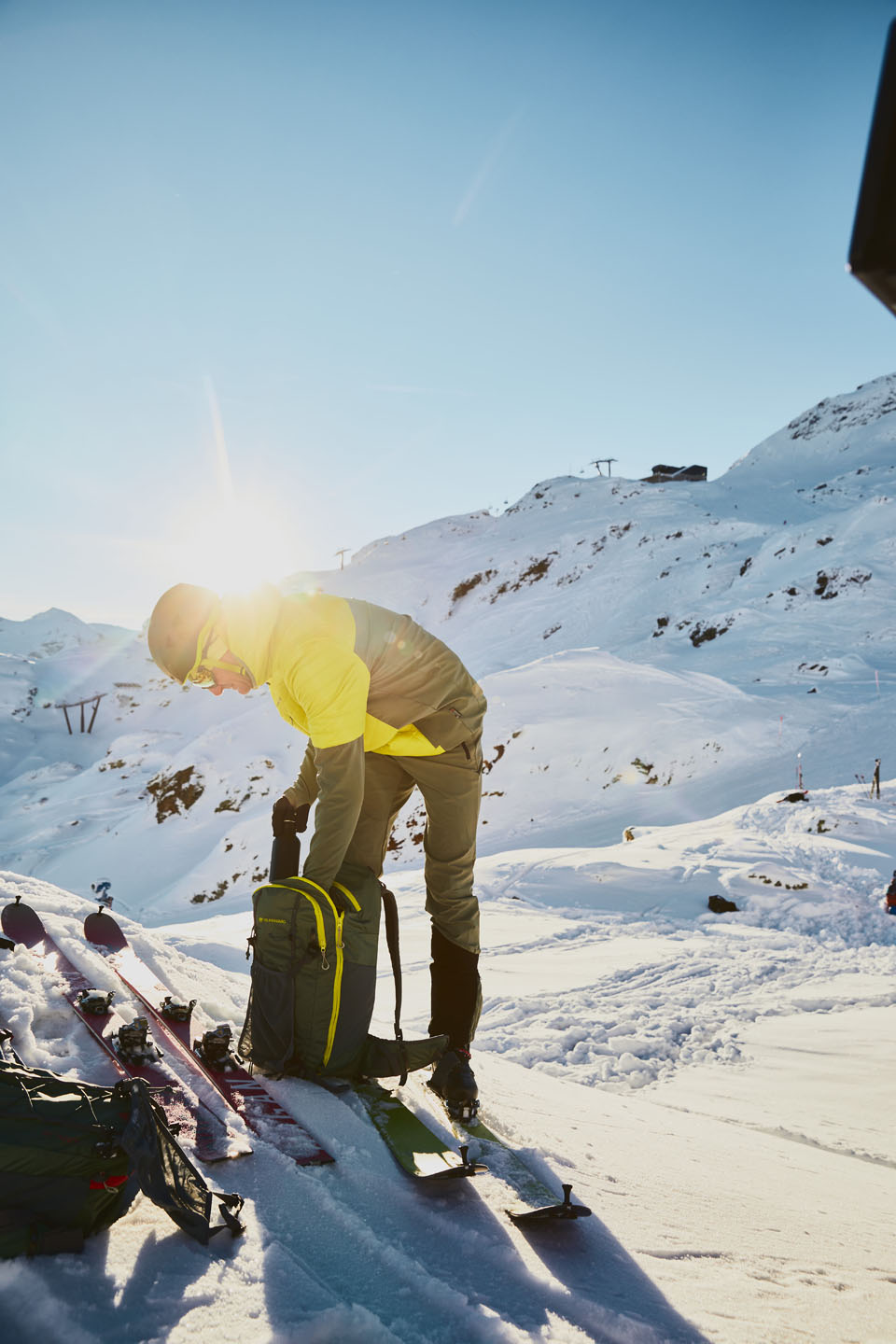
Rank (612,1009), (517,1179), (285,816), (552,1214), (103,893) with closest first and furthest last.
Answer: (552,1214), (517,1179), (285,816), (103,893), (612,1009)

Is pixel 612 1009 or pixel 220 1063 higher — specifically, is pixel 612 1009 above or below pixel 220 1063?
below

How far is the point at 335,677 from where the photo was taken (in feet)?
8.43

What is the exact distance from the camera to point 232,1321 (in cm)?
139

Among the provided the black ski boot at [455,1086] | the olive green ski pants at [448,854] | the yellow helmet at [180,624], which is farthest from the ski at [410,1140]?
the yellow helmet at [180,624]

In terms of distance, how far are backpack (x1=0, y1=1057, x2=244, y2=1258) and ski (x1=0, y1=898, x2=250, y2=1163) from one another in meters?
0.17

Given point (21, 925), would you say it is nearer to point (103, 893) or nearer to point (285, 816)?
point (103, 893)

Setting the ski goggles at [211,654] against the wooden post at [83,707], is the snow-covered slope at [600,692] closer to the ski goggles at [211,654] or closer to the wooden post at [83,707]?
the wooden post at [83,707]

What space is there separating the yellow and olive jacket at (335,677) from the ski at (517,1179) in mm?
1051

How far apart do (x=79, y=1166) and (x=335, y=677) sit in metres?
1.54

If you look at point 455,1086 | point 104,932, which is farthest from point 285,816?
point 104,932

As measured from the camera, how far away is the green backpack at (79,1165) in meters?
1.49

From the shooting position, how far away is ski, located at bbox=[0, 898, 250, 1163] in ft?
7.14

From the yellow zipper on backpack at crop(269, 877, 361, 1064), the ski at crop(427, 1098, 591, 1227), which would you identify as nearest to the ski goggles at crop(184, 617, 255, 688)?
the yellow zipper on backpack at crop(269, 877, 361, 1064)

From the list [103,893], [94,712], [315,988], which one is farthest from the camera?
[94,712]
